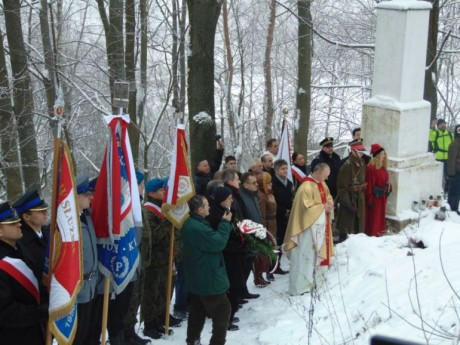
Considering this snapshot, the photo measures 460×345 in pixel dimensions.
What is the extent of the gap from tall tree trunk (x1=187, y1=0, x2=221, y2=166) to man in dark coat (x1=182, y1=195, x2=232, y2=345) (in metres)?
4.48

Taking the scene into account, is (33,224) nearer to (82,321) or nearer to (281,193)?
(82,321)

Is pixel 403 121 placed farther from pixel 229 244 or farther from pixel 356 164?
pixel 229 244

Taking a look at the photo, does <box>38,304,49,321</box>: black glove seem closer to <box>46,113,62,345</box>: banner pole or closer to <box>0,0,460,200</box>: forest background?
<box>46,113,62,345</box>: banner pole

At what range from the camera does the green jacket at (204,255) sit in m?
6.63

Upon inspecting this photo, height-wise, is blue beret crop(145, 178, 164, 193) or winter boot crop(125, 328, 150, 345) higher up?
blue beret crop(145, 178, 164, 193)

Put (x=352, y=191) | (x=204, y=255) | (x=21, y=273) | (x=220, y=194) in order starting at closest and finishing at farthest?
1. (x=21, y=273)
2. (x=204, y=255)
3. (x=220, y=194)
4. (x=352, y=191)

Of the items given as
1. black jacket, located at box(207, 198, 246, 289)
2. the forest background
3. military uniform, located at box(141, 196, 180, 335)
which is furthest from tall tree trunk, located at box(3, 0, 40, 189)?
black jacket, located at box(207, 198, 246, 289)

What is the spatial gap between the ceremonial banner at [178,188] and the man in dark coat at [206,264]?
23.7 inches

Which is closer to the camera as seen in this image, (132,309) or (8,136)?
(132,309)

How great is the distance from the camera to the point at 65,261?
5.28 m

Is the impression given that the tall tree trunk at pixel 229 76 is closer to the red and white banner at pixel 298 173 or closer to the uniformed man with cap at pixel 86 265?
the red and white banner at pixel 298 173

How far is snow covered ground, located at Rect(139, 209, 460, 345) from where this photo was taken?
238 inches

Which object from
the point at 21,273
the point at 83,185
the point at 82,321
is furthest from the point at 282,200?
the point at 21,273

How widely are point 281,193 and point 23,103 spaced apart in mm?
6957
